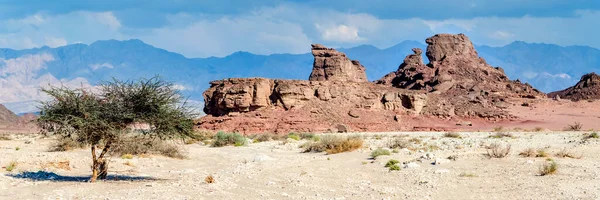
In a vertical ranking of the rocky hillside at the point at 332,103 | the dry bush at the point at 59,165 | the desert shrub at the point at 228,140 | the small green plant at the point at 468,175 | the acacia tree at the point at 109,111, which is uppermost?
A: the rocky hillside at the point at 332,103

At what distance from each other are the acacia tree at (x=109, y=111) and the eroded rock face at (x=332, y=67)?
180 feet

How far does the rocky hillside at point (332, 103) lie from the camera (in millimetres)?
54312

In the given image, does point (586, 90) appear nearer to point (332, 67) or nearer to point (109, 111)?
point (332, 67)

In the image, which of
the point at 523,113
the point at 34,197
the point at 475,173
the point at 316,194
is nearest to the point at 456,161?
the point at 475,173

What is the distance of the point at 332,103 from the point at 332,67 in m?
16.6

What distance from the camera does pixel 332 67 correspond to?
238 ft

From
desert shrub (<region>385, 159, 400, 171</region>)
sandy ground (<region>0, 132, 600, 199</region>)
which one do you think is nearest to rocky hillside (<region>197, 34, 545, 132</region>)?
sandy ground (<region>0, 132, 600, 199</region>)

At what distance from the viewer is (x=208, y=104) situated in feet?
200

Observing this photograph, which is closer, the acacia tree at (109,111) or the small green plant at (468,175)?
the acacia tree at (109,111)

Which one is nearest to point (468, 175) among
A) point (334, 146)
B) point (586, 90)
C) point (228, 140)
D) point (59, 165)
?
point (334, 146)

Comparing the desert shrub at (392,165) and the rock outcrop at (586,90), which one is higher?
the rock outcrop at (586,90)

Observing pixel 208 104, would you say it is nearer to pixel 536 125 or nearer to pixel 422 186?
pixel 536 125

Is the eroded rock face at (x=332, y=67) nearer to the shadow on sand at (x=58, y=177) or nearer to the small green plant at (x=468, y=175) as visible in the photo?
the shadow on sand at (x=58, y=177)

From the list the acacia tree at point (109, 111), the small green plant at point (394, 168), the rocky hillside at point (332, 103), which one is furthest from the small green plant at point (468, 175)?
the rocky hillside at point (332, 103)
